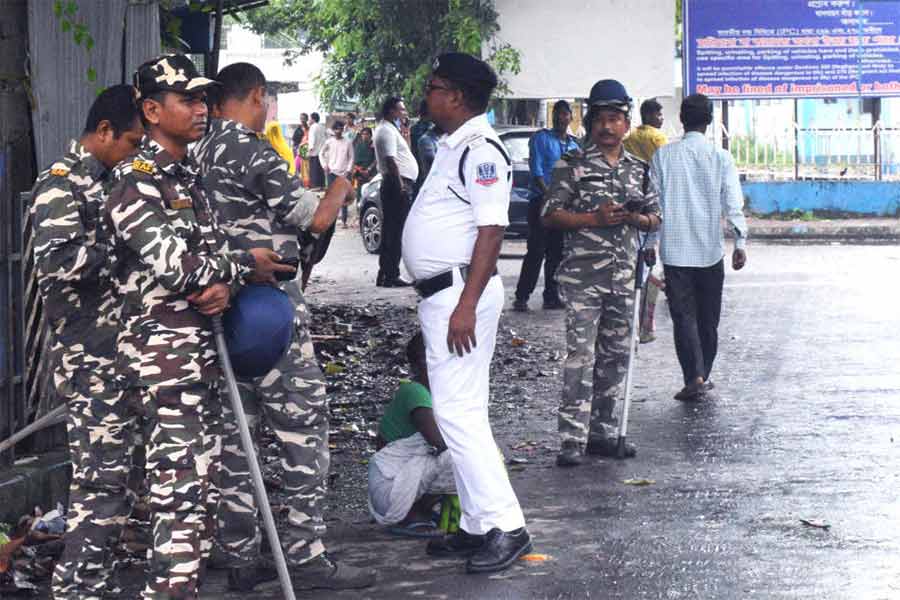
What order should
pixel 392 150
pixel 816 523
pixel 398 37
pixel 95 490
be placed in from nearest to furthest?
pixel 95 490 < pixel 816 523 < pixel 392 150 < pixel 398 37

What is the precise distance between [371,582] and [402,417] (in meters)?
1.11

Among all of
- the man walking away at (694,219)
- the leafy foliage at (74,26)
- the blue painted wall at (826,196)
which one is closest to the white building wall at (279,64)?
the blue painted wall at (826,196)

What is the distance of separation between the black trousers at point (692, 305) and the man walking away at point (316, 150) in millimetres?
24675

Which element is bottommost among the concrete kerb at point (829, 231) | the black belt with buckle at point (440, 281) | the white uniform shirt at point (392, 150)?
the black belt with buckle at point (440, 281)

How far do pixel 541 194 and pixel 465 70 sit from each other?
8365 mm

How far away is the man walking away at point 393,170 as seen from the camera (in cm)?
Result: 1530

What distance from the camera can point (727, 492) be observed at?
734 centimetres

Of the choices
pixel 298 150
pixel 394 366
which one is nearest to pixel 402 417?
pixel 394 366

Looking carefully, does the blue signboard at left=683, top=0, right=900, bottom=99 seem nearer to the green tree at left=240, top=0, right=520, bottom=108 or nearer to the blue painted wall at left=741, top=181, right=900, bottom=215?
the blue painted wall at left=741, top=181, right=900, bottom=215

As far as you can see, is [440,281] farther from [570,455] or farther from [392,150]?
[392,150]

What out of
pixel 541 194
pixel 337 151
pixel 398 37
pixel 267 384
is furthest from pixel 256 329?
pixel 337 151

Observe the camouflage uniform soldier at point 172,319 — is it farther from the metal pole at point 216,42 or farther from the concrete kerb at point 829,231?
the concrete kerb at point 829,231

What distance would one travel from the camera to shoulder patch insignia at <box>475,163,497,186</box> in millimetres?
5918

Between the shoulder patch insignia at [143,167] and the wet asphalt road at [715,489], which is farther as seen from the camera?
the wet asphalt road at [715,489]
